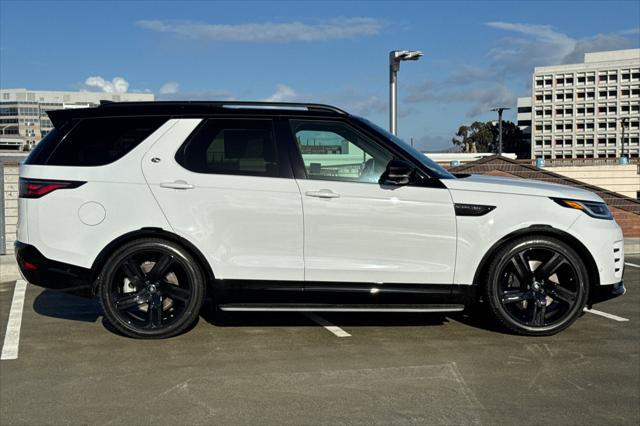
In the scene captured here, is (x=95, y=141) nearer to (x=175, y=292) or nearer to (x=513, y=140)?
(x=175, y=292)

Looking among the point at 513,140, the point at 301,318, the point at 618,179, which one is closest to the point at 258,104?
the point at 301,318

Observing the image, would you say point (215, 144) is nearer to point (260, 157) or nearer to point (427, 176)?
point (260, 157)

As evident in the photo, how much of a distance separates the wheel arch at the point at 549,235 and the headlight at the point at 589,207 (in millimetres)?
225

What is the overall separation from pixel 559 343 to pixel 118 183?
3660 mm

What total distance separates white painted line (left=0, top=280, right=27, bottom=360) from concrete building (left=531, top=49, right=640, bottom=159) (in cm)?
14866

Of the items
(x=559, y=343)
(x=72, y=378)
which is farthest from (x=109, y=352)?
(x=559, y=343)

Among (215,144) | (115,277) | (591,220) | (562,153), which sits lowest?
(115,277)

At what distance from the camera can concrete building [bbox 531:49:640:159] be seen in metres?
142

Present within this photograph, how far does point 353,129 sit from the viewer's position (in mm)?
5109

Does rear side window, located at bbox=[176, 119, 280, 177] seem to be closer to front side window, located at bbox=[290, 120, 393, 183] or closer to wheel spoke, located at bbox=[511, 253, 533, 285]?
front side window, located at bbox=[290, 120, 393, 183]

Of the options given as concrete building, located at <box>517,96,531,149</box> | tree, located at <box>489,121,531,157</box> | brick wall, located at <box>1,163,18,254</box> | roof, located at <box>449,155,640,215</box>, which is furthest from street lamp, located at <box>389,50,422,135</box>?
concrete building, located at <box>517,96,531,149</box>

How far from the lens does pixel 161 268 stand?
4980 millimetres

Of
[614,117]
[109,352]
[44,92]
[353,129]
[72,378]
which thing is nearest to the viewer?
[72,378]

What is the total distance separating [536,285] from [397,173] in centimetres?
145
